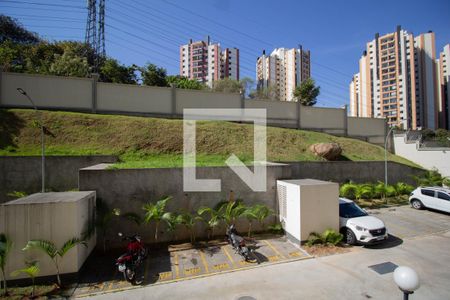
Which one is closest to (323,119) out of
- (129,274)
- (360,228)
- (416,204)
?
(416,204)

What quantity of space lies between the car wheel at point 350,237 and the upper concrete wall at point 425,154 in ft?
64.3

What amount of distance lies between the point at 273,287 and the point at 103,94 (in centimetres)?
1993

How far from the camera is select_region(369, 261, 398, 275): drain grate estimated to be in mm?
7238

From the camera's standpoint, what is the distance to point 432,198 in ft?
46.5

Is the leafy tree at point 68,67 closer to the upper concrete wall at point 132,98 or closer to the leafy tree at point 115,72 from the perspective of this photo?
the leafy tree at point 115,72

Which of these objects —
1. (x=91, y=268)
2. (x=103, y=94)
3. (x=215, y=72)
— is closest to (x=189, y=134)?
(x=103, y=94)

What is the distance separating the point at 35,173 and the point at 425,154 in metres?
32.6

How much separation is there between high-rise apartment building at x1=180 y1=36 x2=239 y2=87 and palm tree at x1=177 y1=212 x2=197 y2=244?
3595 inches

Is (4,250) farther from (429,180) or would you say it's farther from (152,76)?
(152,76)

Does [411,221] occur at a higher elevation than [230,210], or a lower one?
lower

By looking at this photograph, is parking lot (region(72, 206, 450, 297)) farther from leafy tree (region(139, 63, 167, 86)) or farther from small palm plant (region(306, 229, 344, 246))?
leafy tree (region(139, 63, 167, 86))

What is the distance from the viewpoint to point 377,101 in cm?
8181

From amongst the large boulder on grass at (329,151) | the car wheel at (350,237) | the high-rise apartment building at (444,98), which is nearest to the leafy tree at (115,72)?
the large boulder on grass at (329,151)

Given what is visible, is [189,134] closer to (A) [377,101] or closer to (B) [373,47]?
(A) [377,101]
